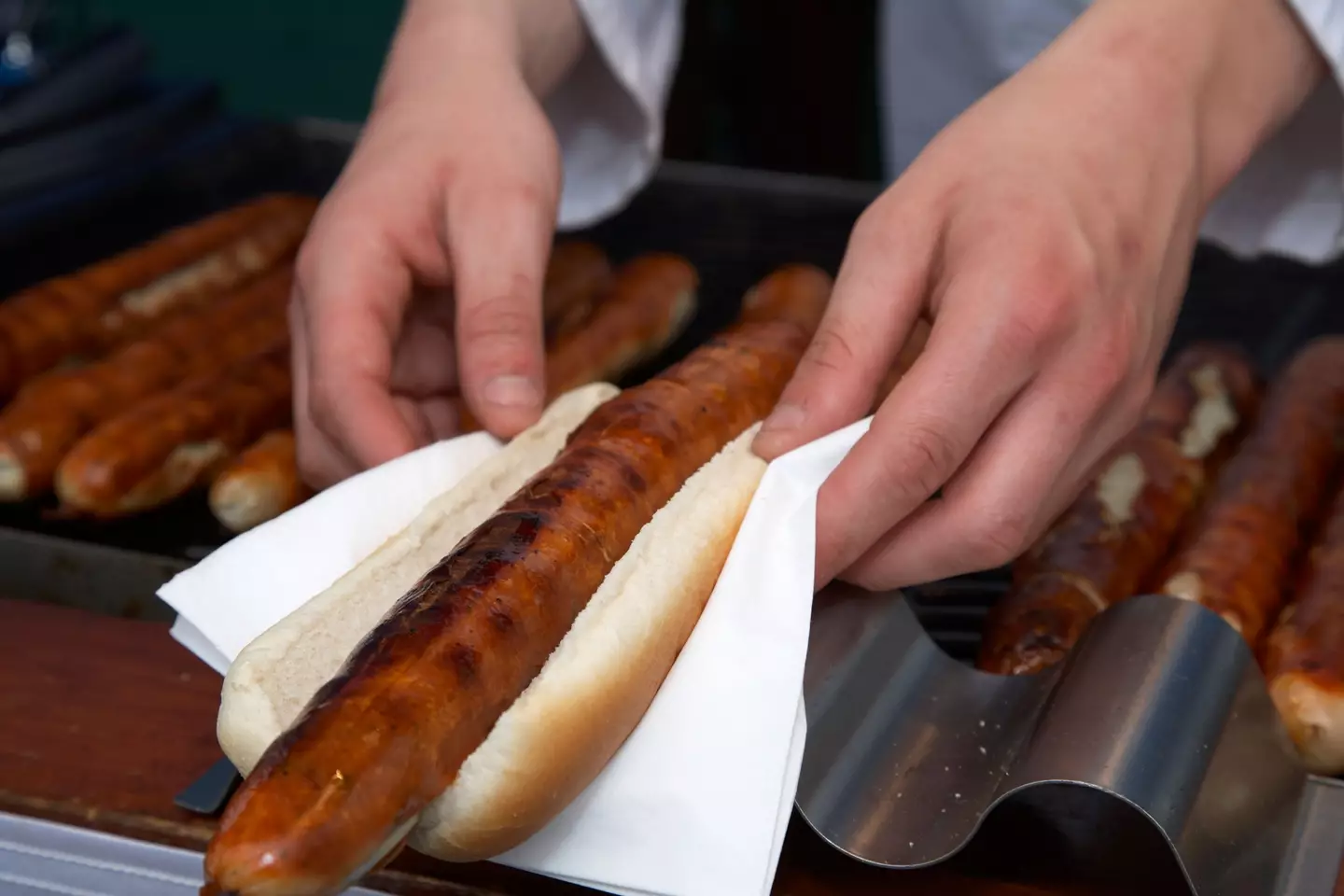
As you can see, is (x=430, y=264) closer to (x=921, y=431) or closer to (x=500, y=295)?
(x=500, y=295)

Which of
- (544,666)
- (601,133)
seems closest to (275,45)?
(601,133)

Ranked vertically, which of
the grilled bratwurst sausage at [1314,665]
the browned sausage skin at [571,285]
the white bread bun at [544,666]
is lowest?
the browned sausage skin at [571,285]

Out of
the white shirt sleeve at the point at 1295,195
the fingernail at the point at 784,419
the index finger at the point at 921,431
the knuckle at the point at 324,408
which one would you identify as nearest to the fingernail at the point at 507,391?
the knuckle at the point at 324,408

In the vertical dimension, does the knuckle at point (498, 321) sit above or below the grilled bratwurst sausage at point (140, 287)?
above

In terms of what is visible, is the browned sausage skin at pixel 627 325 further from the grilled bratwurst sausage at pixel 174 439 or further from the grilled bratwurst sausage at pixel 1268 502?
the grilled bratwurst sausage at pixel 1268 502

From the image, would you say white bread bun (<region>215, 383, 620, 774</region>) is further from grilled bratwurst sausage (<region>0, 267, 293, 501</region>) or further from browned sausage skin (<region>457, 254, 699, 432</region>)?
grilled bratwurst sausage (<region>0, 267, 293, 501</region>)

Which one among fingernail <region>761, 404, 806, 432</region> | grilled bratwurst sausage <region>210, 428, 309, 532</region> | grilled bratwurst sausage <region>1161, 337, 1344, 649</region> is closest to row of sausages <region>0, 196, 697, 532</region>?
grilled bratwurst sausage <region>210, 428, 309, 532</region>
